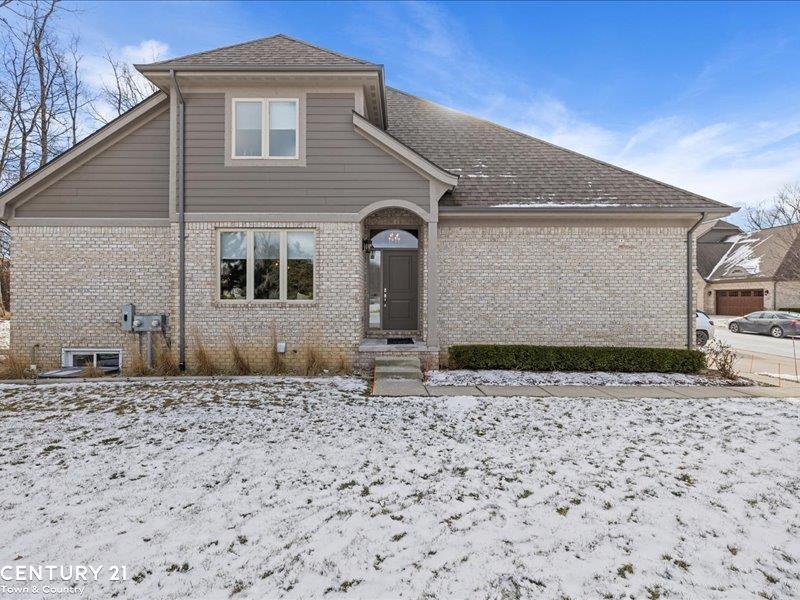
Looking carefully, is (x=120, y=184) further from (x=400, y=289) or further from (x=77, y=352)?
(x=400, y=289)

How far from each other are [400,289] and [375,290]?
0.66 meters

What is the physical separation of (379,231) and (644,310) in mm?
6412

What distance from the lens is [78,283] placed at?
8523 millimetres

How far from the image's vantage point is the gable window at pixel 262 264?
8.40 metres

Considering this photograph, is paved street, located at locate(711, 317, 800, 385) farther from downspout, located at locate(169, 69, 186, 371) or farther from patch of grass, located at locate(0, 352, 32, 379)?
patch of grass, located at locate(0, 352, 32, 379)

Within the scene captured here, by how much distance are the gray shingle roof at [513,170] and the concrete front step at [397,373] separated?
12.2 feet

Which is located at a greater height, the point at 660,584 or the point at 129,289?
the point at 129,289

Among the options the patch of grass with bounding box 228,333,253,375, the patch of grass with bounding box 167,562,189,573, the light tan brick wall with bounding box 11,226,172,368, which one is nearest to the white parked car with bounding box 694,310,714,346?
the patch of grass with bounding box 228,333,253,375

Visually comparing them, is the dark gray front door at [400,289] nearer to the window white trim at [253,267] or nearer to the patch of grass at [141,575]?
the window white trim at [253,267]

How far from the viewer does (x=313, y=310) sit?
8.38 metres

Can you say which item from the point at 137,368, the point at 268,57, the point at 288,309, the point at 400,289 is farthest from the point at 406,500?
the point at 268,57

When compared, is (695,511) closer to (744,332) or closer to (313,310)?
(313,310)

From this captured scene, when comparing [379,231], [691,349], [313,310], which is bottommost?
[691,349]

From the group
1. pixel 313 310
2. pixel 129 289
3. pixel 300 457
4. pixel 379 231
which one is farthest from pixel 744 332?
pixel 129 289
